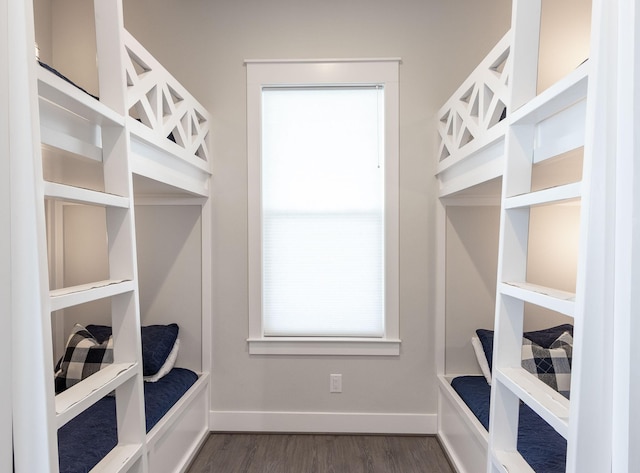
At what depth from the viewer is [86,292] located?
3.40 ft

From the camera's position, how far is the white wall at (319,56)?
248 centimetres

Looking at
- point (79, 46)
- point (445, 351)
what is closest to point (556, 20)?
point (445, 351)

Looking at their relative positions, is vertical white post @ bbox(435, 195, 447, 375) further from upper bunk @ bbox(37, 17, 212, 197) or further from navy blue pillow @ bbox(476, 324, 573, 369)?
upper bunk @ bbox(37, 17, 212, 197)

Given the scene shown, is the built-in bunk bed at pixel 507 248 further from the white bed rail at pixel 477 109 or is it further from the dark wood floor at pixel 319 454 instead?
the dark wood floor at pixel 319 454

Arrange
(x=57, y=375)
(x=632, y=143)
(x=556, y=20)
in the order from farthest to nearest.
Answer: (x=556, y=20) → (x=57, y=375) → (x=632, y=143)

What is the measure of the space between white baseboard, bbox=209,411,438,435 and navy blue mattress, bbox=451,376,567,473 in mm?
515

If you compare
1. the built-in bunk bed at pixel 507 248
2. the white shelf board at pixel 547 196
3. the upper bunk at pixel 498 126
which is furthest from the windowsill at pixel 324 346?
the white shelf board at pixel 547 196

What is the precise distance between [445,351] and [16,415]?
2259 millimetres

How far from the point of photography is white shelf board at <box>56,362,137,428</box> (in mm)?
946

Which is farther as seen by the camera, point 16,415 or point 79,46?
point 79,46

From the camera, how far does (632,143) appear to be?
29.4 inches

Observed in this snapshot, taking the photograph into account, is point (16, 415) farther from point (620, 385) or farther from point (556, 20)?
point (556, 20)

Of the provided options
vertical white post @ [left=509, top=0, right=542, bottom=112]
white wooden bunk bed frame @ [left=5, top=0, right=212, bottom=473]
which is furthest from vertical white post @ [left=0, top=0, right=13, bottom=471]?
vertical white post @ [left=509, top=0, right=542, bottom=112]

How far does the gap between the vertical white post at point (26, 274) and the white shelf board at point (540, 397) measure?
1188mm
